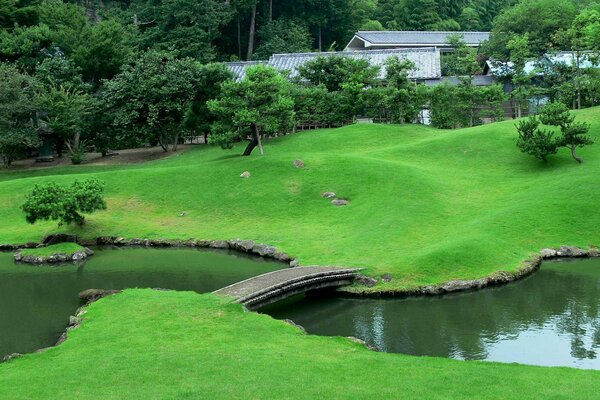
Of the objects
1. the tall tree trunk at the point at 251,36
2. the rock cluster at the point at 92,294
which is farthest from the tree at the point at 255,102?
the tall tree trunk at the point at 251,36

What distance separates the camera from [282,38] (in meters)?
89.2

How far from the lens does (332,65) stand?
6241 centimetres

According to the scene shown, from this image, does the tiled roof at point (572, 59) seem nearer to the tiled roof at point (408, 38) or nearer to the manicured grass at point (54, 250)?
the tiled roof at point (408, 38)

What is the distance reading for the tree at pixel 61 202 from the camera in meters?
38.3

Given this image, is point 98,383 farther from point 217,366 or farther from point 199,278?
point 199,278

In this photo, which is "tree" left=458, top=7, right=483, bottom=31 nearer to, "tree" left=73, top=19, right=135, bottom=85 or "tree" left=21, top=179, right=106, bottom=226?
"tree" left=73, top=19, right=135, bottom=85

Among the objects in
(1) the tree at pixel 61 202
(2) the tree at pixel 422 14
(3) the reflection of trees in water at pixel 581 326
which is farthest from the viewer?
(2) the tree at pixel 422 14

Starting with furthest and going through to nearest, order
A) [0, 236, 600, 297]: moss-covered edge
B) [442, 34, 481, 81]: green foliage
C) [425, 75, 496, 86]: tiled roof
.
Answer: [442, 34, 481, 81]: green foliage < [425, 75, 496, 86]: tiled roof < [0, 236, 600, 297]: moss-covered edge

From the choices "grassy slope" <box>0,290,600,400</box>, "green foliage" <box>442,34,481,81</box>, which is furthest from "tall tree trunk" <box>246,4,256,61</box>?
"grassy slope" <box>0,290,600,400</box>

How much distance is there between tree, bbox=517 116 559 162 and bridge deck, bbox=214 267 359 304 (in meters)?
19.5

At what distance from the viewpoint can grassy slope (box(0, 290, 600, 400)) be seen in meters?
16.3

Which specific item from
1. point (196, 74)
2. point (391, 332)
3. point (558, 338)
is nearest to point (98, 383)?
point (391, 332)

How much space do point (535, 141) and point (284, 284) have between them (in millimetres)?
23565

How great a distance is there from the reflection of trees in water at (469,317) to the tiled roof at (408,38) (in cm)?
6282
